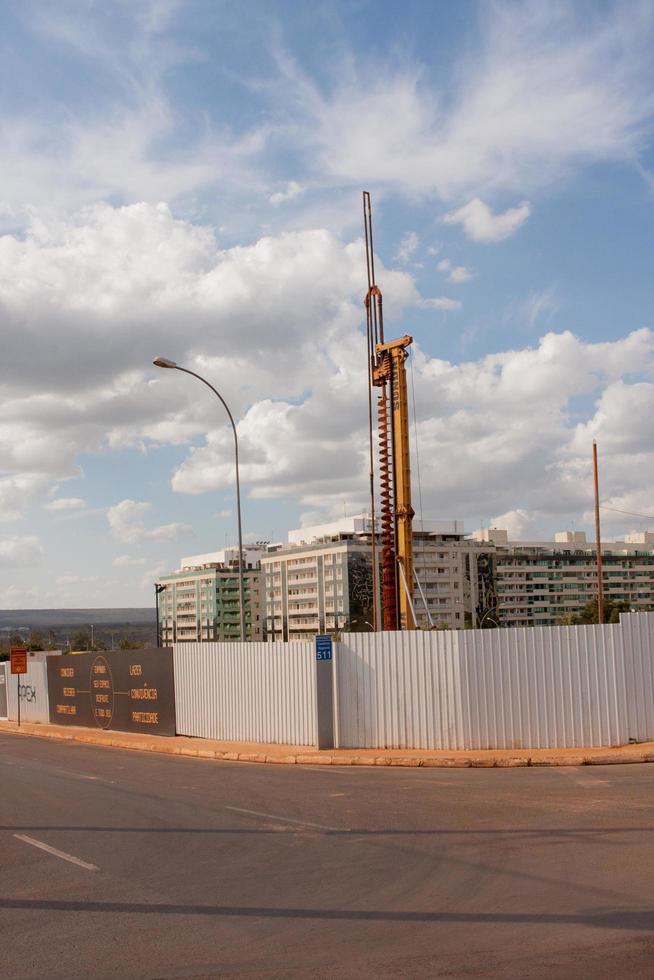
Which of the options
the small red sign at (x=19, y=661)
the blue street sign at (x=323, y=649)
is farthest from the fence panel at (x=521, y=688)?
the small red sign at (x=19, y=661)

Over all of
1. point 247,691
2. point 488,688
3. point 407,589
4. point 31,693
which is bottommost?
point 31,693

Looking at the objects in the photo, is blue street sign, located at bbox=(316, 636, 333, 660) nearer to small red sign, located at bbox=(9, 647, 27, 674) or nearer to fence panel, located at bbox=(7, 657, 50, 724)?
fence panel, located at bbox=(7, 657, 50, 724)

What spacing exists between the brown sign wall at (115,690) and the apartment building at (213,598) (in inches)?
5086

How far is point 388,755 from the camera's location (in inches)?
757

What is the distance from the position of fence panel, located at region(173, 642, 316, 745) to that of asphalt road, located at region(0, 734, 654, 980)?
6245 mm

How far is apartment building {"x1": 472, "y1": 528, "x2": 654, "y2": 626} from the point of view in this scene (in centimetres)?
16588

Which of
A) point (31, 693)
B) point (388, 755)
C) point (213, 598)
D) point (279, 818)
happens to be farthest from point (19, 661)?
point (213, 598)

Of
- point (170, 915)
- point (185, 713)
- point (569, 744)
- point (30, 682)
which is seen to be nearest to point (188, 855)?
point (170, 915)

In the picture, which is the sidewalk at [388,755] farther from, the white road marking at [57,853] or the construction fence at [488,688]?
the white road marking at [57,853]

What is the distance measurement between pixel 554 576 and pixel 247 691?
15426cm

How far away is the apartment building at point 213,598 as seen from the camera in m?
172

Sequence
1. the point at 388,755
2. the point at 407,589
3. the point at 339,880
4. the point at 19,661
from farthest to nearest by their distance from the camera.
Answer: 1. the point at 19,661
2. the point at 407,589
3. the point at 388,755
4. the point at 339,880

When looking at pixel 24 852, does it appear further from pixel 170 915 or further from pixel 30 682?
pixel 30 682

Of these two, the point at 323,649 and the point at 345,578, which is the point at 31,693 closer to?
the point at 323,649
